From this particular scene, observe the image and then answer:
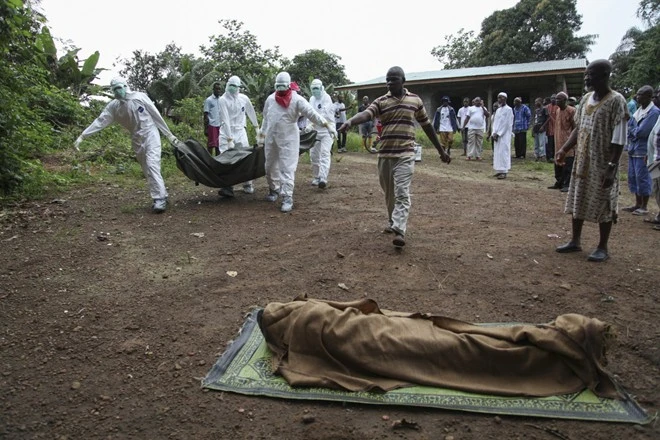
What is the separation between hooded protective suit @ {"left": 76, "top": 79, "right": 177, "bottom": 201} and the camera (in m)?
6.30

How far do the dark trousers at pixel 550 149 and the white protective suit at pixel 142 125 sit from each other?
31.0ft

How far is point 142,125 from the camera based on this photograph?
638 centimetres

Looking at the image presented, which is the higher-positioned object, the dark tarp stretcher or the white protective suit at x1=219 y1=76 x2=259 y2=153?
the white protective suit at x1=219 y1=76 x2=259 y2=153

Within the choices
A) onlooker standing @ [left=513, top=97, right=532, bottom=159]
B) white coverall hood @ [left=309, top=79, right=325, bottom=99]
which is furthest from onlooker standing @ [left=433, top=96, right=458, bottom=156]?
white coverall hood @ [left=309, top=79, right=325, bottom=99]

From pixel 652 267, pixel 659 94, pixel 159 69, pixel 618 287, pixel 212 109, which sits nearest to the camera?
pixel 618 287

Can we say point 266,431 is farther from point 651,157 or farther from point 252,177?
point 651,157

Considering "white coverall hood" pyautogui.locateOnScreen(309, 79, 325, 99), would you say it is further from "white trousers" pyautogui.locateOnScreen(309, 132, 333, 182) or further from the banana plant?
the banana plant

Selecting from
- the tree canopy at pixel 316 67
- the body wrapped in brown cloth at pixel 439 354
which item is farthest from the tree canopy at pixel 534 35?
the body wrapped in brown cloth at pixel 439 354

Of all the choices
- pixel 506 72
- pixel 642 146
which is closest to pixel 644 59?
pixel 506 72

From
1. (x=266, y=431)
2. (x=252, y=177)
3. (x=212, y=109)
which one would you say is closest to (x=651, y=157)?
(x=252, y=177)

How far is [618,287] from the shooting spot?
156 inches

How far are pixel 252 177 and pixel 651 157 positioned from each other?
5.42m

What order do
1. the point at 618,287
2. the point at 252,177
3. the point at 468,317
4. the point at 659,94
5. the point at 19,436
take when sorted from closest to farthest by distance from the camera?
the point at 19,436
the point at 468,317
the point at 618,287
the point at 659,94
the point at 252,177

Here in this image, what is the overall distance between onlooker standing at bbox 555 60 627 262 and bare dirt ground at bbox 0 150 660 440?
502 mm
